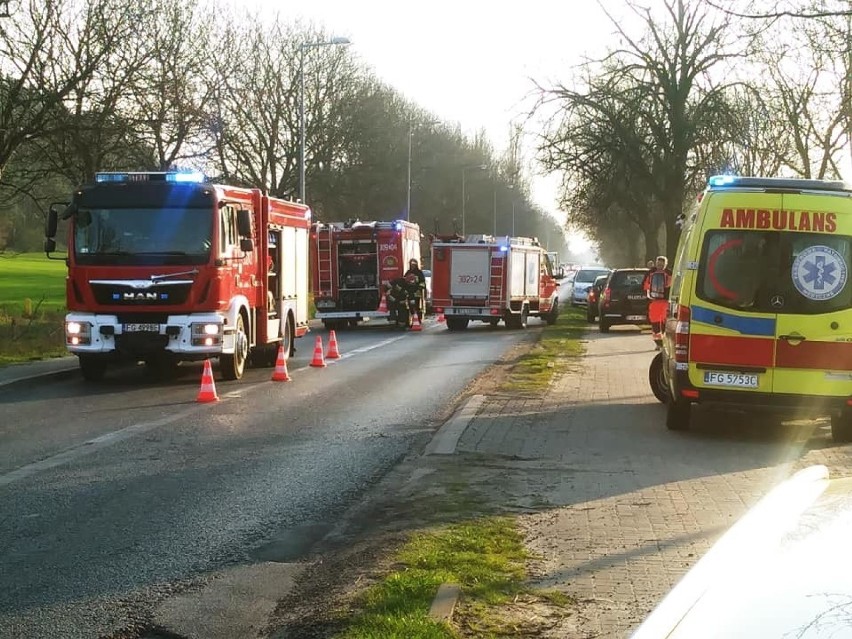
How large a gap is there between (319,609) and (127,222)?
36.8ft

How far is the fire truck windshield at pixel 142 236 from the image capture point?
609 inches

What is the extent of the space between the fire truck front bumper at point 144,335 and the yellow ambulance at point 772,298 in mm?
7099

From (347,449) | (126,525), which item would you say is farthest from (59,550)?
(347,449)

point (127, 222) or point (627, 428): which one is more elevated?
point (127, 222)

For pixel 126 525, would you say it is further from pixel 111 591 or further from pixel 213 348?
pixel 213 348

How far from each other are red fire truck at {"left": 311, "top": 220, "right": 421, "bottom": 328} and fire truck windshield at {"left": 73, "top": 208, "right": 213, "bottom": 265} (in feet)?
51.0

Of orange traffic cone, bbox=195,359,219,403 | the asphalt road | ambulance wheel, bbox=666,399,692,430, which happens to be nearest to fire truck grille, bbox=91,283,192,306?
the asphalt road

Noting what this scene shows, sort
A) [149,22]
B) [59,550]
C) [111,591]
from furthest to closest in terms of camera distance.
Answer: [149,22]
[59,550]
[111,591]

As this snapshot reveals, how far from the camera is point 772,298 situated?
427 inches

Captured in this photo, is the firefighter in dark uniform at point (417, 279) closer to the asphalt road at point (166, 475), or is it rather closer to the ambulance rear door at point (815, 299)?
the asphalt road at point (166, 475)

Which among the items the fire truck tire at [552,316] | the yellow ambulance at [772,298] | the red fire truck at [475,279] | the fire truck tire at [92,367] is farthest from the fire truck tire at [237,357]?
the fire truck tire at [552,316]

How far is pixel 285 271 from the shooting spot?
19516mm

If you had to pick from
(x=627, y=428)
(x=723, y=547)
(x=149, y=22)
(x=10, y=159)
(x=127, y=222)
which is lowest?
(x=627, y=428)

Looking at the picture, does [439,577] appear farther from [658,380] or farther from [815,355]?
[658,380]
